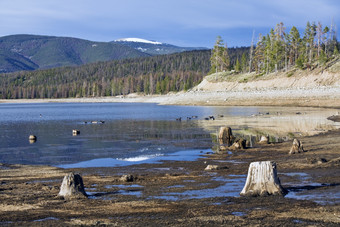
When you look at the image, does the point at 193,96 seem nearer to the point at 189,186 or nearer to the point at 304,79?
the point at 304,79

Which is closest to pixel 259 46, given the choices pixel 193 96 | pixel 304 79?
pixel 193 96

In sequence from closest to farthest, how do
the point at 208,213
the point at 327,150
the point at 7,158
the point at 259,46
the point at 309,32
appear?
the point at 208,213 → the point at 327,150 → the point at 7,158 → the point at 309,32 → the point at 259,46

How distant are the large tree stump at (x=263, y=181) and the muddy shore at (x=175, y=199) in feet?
0.94

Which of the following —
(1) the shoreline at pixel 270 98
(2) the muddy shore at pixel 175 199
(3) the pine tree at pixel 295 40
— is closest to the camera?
(2) the muddy shore at pixel 175 199

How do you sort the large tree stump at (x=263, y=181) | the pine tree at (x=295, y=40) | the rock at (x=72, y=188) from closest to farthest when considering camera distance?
the large tree stump at (x=263, y=181) < the rock at (x=72, y=188) < the pine tree at (x=295, y=40)

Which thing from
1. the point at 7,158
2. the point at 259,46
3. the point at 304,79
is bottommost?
the point at 7,158

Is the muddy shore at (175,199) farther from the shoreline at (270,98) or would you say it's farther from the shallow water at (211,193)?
the shoreline at (270,98)

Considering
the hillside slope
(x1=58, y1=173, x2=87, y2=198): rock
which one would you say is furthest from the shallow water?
the hillside slope

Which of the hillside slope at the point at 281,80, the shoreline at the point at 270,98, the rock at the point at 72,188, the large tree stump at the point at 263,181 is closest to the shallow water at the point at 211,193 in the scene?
the large tree stump at the point at 263,181

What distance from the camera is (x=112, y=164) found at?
22.5 metres

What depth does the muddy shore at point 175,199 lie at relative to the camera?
10438 millimetres

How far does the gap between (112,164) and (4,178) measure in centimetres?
→ 590

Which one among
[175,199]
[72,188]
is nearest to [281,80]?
[175,199]

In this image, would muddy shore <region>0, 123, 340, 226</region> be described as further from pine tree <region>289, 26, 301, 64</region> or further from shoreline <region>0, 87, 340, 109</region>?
pine tree <region>289, 26, 301, 64</region>
